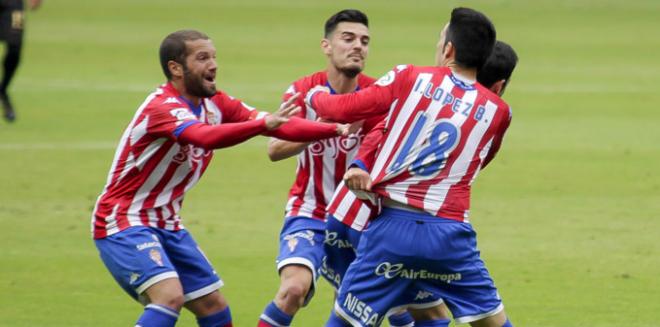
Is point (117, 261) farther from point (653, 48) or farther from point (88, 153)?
point (653, 48)

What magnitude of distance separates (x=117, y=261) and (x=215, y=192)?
6.30 metres

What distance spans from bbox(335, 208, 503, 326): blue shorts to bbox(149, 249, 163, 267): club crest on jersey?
1.04m

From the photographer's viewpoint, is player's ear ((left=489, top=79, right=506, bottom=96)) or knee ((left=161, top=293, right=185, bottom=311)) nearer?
knee ((left=161, top=293, right=185, bottom=311))

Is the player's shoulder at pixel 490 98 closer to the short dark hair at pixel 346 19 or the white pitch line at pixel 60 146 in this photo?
the short dark hair at pixel 346 19

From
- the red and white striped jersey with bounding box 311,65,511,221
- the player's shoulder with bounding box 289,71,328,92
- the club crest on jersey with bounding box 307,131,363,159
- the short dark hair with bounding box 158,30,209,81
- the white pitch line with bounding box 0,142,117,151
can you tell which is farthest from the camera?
the white pitch line with bounding box 0,142,117,151

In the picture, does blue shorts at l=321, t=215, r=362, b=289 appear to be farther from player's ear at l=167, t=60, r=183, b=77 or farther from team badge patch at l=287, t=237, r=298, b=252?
player's ear at l=167, t=60, r=183, b=77

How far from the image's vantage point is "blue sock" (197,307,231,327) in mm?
7551

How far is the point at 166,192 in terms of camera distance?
292 inches

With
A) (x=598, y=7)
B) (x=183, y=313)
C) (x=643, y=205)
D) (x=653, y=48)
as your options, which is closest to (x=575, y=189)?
(x=643, y=205)

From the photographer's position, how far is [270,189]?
1363 cm

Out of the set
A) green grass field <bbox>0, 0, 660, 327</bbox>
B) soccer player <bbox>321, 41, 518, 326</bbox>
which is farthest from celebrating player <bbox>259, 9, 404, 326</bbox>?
green grass field <bbox>0, 0, 660, 327</bbox>

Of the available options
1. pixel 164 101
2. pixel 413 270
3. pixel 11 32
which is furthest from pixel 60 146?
pixel 413 270

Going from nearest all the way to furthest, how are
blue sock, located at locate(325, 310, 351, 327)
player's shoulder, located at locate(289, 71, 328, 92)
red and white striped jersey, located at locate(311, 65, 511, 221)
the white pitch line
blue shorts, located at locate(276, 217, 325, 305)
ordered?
red and white striped jersey, located at locate(311, 65, 511, 221) → blue sock, located at locate(325, 310, 351, 327) → blue shorts, located at locate(276, 217, 325, 305) → player's shoulder, located at locate(289, 71, 328, 92) → the white pitch line

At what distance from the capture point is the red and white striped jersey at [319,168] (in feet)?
26.3
